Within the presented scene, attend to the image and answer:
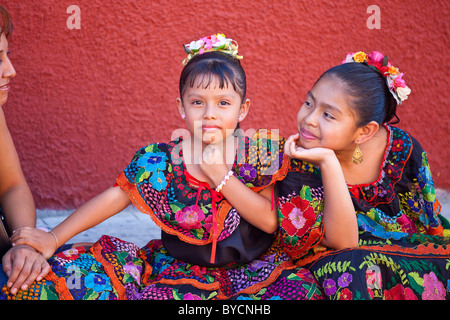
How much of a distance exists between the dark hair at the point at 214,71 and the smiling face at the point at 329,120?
0.35m

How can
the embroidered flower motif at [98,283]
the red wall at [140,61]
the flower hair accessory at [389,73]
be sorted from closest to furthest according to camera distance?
the embroidered flower motif at [98,283] < the flower hair accessory at [389,73] < the red wall at [140,61]

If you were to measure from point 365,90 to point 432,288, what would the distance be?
903 millimetres

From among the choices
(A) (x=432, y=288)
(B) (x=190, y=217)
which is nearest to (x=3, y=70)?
(B) (x=190, y=217)

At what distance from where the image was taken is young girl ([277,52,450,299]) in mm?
1801

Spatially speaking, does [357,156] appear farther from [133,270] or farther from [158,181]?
[133,270]

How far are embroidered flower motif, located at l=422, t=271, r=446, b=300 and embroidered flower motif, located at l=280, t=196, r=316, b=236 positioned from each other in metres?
0.52

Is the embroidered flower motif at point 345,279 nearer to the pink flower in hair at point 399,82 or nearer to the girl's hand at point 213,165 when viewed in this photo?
the girl's hand at point 213,165

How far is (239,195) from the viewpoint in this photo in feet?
6.36

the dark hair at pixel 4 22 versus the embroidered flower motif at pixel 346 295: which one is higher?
the dark hair at pixel 4 22

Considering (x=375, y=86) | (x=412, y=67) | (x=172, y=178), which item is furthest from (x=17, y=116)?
(x=412, y=67)

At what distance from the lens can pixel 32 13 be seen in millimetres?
3129

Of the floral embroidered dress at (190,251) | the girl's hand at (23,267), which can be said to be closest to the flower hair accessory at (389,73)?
the floral embroidered dress at (190,251)

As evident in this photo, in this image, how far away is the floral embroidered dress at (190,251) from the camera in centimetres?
183
